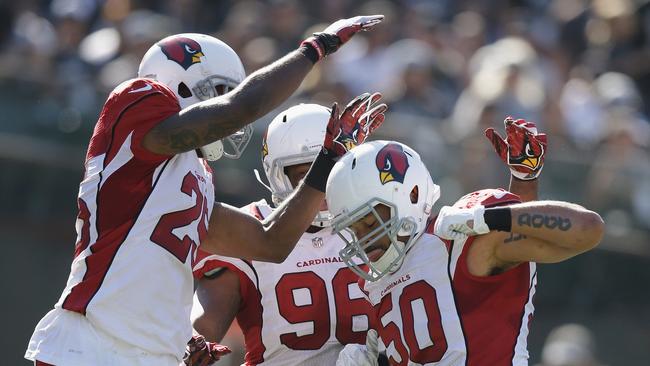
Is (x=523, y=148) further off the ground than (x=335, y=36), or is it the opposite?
(x=335, y=36)

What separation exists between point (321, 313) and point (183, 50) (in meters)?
1.26

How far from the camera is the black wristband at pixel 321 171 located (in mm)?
5254

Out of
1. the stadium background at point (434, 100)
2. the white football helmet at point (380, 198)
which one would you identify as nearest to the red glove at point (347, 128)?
the white football helmet at point (380, 198)

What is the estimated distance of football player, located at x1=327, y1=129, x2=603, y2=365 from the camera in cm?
467

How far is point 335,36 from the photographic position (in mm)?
5215

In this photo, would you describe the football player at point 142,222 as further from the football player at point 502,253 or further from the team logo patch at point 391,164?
the football player at point 502,253

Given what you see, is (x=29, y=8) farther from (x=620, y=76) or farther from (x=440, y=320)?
(x=440, y=320)

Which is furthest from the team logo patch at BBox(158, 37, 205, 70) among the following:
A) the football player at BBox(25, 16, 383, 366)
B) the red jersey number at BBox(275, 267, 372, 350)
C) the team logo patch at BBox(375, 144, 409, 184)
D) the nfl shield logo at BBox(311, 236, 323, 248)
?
the red jersey number at BBox(275, 267, 372, 350)

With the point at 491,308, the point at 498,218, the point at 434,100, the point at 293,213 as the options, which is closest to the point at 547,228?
the point at 498,218

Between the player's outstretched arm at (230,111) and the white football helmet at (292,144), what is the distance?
2.01ft

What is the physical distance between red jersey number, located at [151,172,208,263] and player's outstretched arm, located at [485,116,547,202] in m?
1.31

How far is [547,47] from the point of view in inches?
471

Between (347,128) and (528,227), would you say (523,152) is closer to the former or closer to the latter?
(347,128)

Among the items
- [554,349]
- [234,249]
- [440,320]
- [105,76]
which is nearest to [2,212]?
[105,76]
